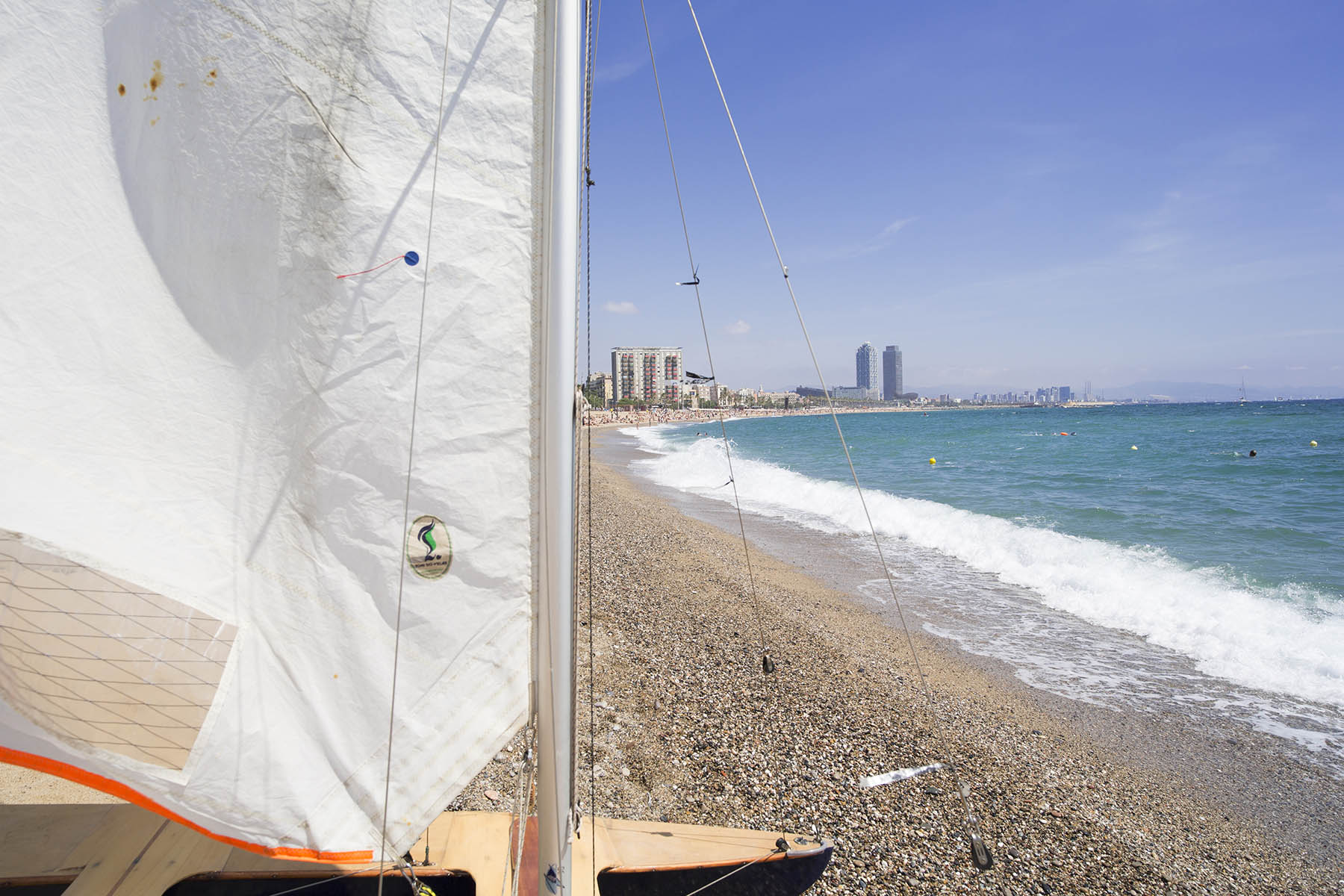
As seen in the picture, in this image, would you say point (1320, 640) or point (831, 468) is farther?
point (831, 468)

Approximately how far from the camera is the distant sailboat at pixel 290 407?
4.91 ft

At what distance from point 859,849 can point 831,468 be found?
27.4m

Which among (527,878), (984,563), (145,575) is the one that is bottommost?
(984,563)

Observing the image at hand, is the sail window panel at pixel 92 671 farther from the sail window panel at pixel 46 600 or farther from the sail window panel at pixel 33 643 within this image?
the sail window panel at pixel 46 600

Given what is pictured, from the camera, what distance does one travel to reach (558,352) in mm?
1752

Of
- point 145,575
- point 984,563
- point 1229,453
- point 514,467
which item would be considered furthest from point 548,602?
point 1229,453

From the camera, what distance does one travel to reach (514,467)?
1.84 metres

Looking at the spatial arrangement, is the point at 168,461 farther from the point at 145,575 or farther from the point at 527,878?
the point at 527,878

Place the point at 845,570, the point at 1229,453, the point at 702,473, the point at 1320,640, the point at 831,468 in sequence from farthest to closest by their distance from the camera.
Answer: the point at 1229,453 → the point at 831,468 → the point at 702,473 → the point at 845,570 → the point at 1320,640

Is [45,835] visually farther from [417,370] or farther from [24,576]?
[417,370]

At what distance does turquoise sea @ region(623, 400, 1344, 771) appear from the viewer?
7129 mm

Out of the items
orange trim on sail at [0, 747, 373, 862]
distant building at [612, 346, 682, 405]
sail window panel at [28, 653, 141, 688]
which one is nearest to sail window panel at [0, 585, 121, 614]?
sail window panel at [28, 653, 141, 688]

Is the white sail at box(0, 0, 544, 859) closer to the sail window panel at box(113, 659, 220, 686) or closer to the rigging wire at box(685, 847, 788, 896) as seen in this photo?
the sail window panel at box(113, 659, 220, 686)

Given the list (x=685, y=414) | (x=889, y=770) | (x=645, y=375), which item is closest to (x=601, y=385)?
(x=645, y=375)
